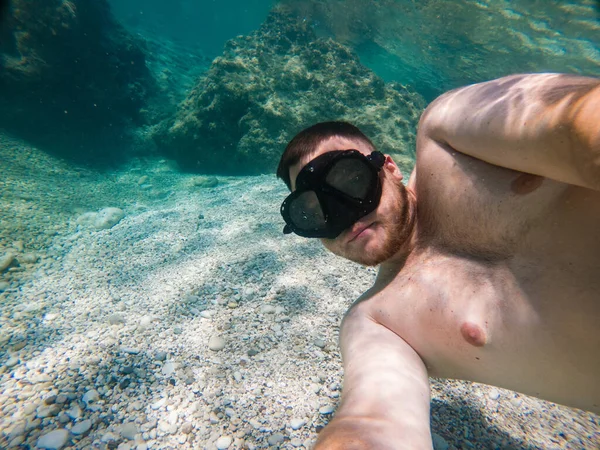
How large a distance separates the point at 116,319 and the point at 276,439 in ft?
7.43

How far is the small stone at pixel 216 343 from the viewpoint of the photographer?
2.62m

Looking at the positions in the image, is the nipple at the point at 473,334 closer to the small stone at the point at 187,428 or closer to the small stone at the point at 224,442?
the small stone at the point at 224,442

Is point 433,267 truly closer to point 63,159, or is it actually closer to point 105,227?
point 105,227

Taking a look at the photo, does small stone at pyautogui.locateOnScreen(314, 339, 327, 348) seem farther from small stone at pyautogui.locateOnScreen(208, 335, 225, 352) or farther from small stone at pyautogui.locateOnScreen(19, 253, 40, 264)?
small stone at pyautogui.locateOnScreen(19, 253, 40, 264)

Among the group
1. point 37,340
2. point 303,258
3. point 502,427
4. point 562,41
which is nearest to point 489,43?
point 562,41

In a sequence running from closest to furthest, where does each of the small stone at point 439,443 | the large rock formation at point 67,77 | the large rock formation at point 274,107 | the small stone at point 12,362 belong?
the small stone at point 439,443 < the small stone at point 12,362 < the large rock formation at point 67,77 < the large rock formation at point 274,107

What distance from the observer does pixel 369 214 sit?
1910mm

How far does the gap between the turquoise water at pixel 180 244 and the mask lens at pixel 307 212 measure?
1.27 meters

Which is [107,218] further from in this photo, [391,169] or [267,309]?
[391,169]

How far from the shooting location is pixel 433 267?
171 centimetres

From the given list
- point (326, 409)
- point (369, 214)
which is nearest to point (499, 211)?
point (369, 214)

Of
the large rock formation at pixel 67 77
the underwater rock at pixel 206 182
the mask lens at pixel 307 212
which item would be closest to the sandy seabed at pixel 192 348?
the mask lens at pixel 307 212

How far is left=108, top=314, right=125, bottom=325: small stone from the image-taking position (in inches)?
119

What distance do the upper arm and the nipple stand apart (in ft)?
2.58
